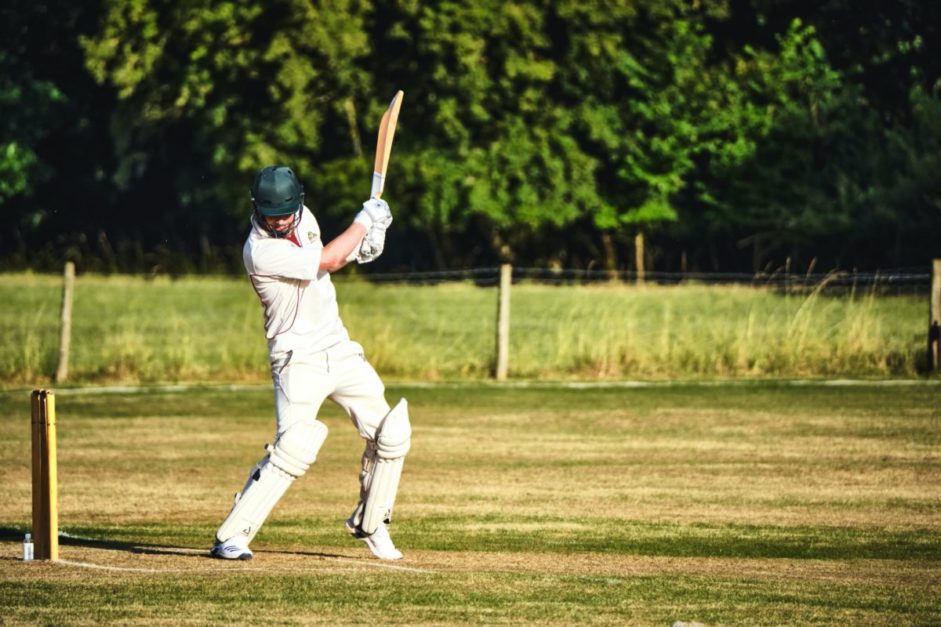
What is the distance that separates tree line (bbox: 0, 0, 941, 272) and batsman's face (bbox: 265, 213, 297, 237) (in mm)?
32701

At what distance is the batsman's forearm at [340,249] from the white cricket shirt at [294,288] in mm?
44

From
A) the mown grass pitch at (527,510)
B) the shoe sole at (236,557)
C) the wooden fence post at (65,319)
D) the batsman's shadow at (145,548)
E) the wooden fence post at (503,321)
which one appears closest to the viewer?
the mown grass pitch at (527,510)

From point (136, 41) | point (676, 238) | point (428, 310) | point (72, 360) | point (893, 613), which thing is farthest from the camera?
point (676, 238)

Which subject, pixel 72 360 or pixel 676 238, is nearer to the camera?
pixel 72 360

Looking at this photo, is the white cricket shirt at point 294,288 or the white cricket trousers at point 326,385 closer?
the white cricket shirt at point 294,288

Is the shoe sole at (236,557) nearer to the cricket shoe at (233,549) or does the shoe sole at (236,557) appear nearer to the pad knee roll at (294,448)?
the cricket shoe at (233,549)

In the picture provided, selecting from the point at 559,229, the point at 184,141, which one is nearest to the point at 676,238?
the point at 559,229

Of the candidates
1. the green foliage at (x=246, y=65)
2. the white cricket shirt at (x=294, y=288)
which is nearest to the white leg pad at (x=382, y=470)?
the white cricket shirt at (x=294, y=288)

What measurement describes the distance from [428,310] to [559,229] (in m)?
13.6

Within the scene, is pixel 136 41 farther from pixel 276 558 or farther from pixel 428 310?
pixel 276 558

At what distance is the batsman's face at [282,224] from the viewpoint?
373 inches

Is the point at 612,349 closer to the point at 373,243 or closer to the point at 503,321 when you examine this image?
the point at 503,321

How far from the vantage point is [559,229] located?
5422 cm

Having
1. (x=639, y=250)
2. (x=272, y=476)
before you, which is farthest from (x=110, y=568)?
(x=639, y=250)
